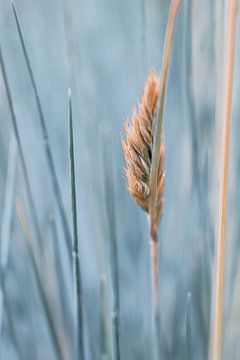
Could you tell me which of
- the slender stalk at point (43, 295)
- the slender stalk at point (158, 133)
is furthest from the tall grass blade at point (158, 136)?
the slender stalk at point (43, 295)

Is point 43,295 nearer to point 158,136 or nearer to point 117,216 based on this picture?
point 158,136

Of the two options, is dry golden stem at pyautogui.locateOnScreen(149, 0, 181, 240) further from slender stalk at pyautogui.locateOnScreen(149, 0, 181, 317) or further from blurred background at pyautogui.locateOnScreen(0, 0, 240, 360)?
blurred background at pyautogui.locateOnScreen(0, 0, 240, 360)

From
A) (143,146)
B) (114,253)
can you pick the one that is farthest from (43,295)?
(143,146)

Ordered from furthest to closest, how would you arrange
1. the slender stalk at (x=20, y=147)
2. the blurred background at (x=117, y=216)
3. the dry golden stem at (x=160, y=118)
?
the blurred background at (x=117, y=216) < the slender stalk at (x=20, y=147) < the dry golden stem at (x=160, y=118)

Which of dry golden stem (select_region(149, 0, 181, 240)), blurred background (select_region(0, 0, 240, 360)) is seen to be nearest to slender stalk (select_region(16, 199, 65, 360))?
blurred background (select_region(0, 0, 240, 360))

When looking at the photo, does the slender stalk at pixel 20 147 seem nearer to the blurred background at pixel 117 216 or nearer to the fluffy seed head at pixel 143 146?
the blurred background at pixel 117 216

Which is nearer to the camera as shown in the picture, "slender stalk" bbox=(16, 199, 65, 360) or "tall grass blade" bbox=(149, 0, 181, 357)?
"tall grass blade" bbox=(149, 0, 181, 357)

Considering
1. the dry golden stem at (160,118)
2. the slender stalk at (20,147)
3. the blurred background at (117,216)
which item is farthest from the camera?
the blurred background at (117,216)
